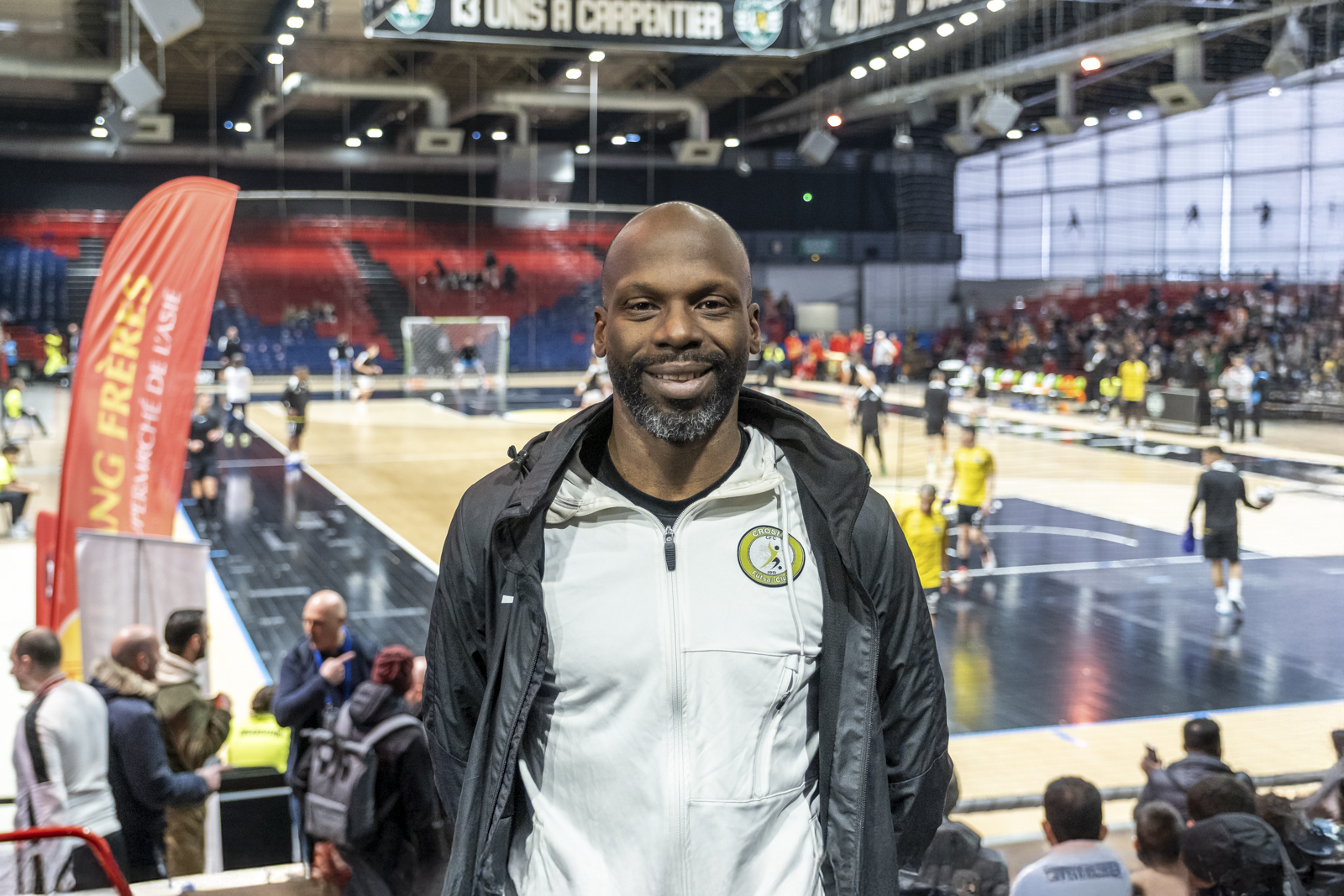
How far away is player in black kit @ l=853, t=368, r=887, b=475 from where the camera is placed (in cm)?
1297

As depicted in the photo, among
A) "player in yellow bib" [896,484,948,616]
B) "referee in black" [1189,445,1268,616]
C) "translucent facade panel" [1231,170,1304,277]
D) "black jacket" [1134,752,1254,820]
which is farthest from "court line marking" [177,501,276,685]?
"translucent facade panel" [1231,170,1304,277]

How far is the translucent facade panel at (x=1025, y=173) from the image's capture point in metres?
12.5

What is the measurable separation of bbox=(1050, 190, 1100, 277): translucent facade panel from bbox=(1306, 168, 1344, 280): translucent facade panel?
2.93m

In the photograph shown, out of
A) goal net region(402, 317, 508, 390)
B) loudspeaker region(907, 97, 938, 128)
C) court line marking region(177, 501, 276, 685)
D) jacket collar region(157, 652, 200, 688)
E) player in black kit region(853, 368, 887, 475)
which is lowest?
court line marking region(177, 501, 276, 685)

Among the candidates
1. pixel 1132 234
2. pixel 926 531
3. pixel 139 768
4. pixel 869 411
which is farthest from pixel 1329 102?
pixel 139 768

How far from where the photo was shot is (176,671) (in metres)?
5.27

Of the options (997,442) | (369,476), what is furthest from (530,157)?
(997,442)

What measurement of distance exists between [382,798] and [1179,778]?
298 centimetres

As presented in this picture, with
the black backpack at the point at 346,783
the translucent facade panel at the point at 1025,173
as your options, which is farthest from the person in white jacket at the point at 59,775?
the translucent facade panel at the point at 1025,173

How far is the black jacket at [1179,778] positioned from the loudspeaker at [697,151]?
29.8 ft

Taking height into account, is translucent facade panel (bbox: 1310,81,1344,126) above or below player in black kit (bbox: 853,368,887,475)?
above

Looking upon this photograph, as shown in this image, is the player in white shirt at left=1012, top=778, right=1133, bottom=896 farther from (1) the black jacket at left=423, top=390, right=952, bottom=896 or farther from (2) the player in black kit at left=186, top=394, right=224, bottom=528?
(2) the player in black kit at left=186, top=394, right=224, bottom=528

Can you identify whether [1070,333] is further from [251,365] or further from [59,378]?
[59,378]

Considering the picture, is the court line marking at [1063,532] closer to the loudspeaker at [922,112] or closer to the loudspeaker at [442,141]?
the loudspeaker at [922,112]
